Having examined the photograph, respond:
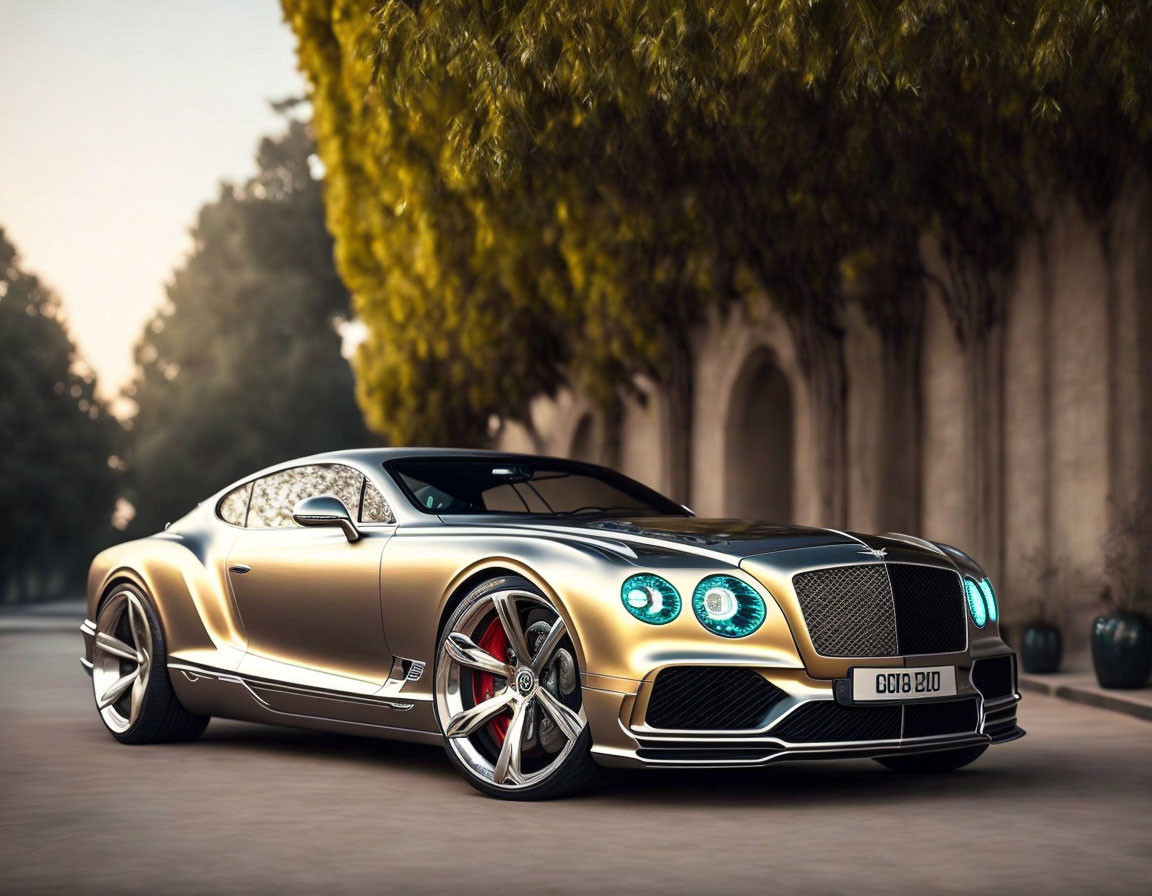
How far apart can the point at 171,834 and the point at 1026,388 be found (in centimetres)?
1362

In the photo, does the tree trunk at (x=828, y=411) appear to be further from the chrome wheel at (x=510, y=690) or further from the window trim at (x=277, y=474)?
the chrome wheel at (x=510, y=690)

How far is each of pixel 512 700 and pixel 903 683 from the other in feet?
5.06

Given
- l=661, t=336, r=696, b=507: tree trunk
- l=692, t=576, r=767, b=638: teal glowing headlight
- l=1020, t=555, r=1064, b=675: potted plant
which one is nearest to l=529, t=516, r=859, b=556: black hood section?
l=692, t=576, r=767, b=638: teal glowing headlight

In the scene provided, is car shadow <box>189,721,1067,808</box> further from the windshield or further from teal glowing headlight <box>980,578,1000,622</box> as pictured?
the windshield

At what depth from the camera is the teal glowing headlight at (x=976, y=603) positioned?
8375mm

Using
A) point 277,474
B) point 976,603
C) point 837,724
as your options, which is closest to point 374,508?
point 277,474

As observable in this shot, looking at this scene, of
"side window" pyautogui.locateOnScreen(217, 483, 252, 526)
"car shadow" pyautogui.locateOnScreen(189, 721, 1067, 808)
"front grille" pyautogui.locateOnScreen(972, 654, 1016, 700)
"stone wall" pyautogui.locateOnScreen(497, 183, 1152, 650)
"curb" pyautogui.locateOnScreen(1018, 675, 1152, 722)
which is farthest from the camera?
"stone wall" pyautogui.locateOnScreen(497, 183, 1152, 650)

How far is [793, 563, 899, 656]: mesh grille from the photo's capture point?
758cm

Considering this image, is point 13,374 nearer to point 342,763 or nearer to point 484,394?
point 484,394

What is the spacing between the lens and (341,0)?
889 inches

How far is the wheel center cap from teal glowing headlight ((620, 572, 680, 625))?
60 centimetres

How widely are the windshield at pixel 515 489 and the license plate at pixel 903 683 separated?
6.15 ft

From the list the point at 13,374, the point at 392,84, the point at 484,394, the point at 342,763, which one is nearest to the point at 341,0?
the point at 484,394

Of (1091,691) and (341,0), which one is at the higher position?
(341,0)
